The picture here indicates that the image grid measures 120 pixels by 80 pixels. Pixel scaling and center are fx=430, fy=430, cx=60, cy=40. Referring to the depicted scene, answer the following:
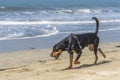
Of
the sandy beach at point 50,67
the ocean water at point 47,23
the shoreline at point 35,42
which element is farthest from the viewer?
the ocean water at point 47,23

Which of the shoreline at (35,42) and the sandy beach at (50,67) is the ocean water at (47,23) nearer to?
the shoreline at (35,42)

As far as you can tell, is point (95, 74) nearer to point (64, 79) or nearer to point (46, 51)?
point (64, 79)

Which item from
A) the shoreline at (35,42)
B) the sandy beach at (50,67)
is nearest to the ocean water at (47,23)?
the shoreline at (35,42)

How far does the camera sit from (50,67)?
35.5 feet

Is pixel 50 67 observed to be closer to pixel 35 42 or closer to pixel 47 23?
pixel 35 42

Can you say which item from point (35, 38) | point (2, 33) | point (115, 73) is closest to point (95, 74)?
point (115, 73)

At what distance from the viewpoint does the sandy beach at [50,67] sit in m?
9.24

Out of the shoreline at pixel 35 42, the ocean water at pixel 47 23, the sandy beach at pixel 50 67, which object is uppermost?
the sandy beach at pixel 50 67

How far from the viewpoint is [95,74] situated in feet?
30.7

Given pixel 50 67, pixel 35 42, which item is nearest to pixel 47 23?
pixel 35 42

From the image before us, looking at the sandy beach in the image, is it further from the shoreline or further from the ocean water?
the ocean water

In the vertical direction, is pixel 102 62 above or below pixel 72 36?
below

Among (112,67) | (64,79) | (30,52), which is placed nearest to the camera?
(64,79)

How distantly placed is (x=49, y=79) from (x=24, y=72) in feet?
4.59
